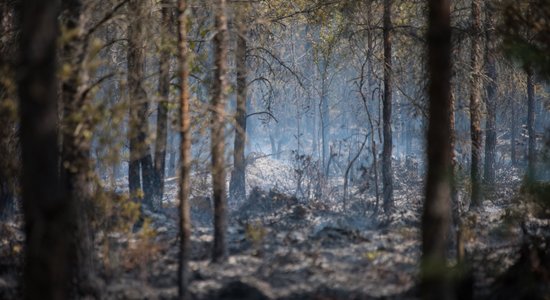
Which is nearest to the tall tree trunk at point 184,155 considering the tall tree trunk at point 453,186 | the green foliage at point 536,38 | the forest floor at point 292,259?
the forest floor at point 292,259

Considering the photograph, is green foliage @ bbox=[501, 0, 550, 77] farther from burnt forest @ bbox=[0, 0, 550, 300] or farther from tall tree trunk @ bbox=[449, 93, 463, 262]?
tall tree trunk @ bbox=[449, 93, 463, 262]

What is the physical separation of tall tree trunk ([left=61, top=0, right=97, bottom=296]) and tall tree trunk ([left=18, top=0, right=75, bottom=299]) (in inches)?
71.8

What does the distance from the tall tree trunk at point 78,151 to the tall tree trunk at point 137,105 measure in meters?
0.65

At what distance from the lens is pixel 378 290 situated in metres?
8.36

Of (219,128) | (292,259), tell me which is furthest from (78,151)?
(292,259)

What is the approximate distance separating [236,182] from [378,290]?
12379 mm

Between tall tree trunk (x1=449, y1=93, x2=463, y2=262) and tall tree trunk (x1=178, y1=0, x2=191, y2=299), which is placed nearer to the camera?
tall tree trunk (x1=178, y1=0, x2=191, y2=299)

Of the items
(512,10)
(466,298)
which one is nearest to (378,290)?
(466,298)

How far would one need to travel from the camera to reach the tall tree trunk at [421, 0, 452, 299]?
538 cm

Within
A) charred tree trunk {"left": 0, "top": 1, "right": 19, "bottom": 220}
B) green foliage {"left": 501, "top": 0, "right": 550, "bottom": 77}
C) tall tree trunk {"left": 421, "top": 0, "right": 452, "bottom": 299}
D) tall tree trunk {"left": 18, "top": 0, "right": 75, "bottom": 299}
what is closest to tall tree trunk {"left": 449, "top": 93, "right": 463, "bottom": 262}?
green foliage {"left": 501, "top": 0, "right": 550, "bottom": 77}

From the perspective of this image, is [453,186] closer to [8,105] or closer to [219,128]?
[219,128]

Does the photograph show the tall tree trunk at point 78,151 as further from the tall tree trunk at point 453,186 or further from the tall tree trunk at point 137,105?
the tall tree trunk at point 453,186

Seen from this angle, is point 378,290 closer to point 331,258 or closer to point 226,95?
point 331,258

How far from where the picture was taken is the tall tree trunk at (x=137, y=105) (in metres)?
7.81
